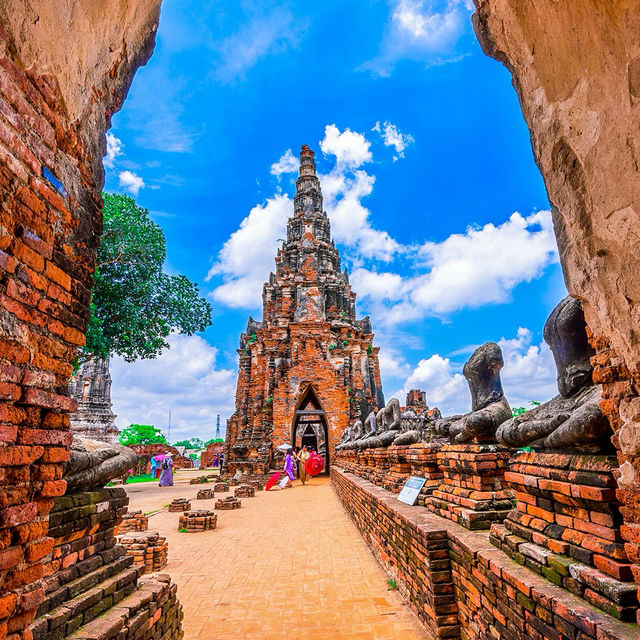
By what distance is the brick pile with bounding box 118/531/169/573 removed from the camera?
16.6 ft

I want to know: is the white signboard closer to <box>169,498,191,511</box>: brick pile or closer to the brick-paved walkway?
the brick-paved walkway

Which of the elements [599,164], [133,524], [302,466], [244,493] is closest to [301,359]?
[302,466]

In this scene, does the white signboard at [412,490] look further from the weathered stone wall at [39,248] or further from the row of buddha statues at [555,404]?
the weathered stone wall at [39,248]

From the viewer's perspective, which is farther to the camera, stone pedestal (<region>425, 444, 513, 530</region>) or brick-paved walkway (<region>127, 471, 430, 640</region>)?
brick-paved walkway (<region>127, 471, 430, 640</region>)

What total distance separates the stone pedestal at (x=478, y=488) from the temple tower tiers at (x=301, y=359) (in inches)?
569

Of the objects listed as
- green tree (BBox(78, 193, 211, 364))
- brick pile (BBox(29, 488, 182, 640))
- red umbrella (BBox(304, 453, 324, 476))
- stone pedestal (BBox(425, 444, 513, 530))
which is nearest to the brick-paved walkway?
brick pile (BBox(29, 488, 182, 640))

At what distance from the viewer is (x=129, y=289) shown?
13.1 meters

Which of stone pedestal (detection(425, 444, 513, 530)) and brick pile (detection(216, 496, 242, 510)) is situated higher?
stone pedestal (detection(425, 444, 513, 530))

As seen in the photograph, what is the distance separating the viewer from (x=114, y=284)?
12.9m

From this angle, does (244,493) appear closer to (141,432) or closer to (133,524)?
(133,524)

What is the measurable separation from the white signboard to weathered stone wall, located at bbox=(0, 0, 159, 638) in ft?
10.6

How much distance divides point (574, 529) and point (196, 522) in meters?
7.22

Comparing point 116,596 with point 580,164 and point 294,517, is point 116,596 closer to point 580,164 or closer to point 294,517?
point 580,164

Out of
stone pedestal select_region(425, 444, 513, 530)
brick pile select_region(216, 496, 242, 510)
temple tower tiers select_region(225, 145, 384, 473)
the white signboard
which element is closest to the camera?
stone pedestal select_region(425, 444, 513, 530)
